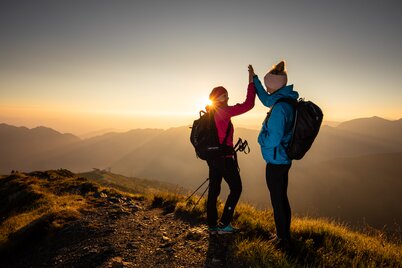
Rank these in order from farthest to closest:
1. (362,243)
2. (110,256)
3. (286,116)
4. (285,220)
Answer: (362,243) → (110,256) → (285,220) → (286,116)

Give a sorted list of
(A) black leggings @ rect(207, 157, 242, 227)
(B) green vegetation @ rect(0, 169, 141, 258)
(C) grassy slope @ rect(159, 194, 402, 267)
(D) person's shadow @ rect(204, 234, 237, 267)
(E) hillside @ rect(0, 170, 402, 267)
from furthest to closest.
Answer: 1. (B) green vegetation @ rect(0, 169, 141, 258)
2. (A) black leggings @ rect(207, 157, 242, 227)
3. (E) hillside @ rect(0, 170, 402, 267)
4. (D) person's shadow @ rect(204, 234, 237, 267)
5. (C) grassy slope @ rect(159, 194, 402, 267)

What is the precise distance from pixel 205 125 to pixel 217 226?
96.0 inches

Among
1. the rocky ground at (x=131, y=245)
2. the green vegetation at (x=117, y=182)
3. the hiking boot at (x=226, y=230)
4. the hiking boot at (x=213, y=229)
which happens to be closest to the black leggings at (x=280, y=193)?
the rocky ground at (x=131, y=245)

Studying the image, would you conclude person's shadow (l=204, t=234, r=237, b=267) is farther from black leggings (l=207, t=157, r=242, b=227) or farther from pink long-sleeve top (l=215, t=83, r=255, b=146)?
pink long-sleeve top (l=215, t=83, r=255, b=146)

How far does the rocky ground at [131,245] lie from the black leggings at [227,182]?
48 centimetres

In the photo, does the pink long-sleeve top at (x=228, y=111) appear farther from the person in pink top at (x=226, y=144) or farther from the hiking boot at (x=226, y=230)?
the hiking boot at (x=226, y=230)

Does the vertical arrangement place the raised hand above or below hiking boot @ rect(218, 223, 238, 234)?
above

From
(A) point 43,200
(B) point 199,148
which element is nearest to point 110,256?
(B) point 199,148

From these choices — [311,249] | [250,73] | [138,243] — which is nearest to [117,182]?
[138,243]

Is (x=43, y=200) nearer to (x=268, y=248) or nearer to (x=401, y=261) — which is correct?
(x=268, y=248)

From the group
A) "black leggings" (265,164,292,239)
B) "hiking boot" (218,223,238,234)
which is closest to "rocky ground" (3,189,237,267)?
"hiking boot" (218,223,238,234)

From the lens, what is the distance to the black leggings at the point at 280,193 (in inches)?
196

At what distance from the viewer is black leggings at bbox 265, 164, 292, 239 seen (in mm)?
4984

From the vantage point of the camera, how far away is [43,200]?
13.4 metres
